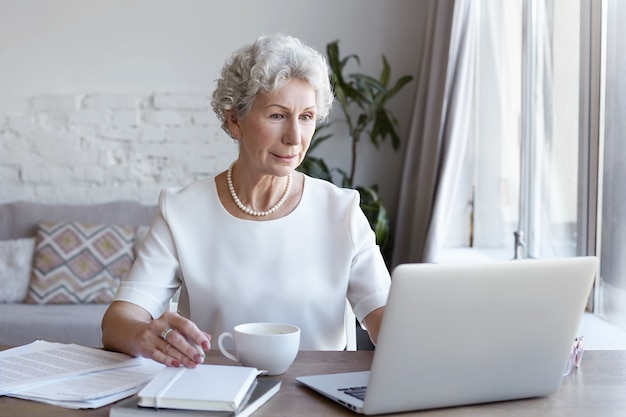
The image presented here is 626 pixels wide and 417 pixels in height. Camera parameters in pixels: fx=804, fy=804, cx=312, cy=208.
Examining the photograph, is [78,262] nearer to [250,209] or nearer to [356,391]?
[250,209]

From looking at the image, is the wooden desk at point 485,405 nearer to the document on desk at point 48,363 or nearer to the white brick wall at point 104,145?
the document on desk at point 48,363

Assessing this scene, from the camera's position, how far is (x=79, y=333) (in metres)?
3.44

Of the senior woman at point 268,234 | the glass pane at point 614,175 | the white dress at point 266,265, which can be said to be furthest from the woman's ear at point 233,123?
the glass pane at point 614,175

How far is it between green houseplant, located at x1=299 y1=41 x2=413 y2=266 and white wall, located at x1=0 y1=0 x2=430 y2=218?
0.32 meters

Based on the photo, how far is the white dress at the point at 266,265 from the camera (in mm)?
1799

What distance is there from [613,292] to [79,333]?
2.19m

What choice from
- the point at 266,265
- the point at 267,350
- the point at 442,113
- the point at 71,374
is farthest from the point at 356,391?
the point at 442,113

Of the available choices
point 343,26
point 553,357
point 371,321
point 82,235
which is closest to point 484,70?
point 343,26

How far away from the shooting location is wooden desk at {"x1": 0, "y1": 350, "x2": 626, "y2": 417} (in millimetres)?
1144

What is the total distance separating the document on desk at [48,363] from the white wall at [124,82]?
297cm

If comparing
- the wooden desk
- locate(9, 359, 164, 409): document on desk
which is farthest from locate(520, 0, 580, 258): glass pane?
locate(9, 359, 164, 409): document on desk

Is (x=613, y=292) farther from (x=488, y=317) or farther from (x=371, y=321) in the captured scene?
(x=488, y=317)

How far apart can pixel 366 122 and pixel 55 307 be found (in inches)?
71.7

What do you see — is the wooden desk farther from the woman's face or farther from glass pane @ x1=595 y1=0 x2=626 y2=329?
glass pane @ x1=595 y1=0 x2=626 y2=329
